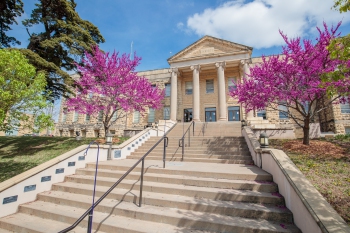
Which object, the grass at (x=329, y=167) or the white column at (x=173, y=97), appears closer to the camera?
the grass at (x=329, y=167)

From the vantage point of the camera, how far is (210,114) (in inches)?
902

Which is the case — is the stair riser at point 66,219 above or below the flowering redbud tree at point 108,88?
below

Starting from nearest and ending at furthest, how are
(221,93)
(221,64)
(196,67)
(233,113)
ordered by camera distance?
1. (221,93)
2. (221,64)
3. (196,67)
4. (233,113)

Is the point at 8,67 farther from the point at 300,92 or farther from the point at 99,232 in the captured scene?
the point at 300,92

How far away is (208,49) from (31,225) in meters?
→ 21.3

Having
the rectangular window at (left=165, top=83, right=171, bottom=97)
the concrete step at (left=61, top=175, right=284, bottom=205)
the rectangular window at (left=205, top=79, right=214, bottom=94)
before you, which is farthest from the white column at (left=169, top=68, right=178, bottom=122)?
the concrete step at (left=61, top=175, right=284, bottom=205)

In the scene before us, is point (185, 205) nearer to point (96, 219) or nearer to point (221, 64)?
point (96, 219)

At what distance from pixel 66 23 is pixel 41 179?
13370 millimetres

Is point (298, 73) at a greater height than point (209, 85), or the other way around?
point (209, 85)

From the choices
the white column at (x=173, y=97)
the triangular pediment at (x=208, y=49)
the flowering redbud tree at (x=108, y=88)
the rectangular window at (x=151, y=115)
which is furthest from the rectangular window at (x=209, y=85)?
the flowering redbud tree at (x=108, y=88)

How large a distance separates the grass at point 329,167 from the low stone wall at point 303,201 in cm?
75

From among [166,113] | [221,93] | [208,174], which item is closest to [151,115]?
[166,113]

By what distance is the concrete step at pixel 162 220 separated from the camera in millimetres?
3004

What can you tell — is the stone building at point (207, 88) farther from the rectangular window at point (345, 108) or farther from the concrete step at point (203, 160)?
the concrete step at point (203, 160)
